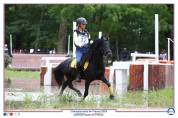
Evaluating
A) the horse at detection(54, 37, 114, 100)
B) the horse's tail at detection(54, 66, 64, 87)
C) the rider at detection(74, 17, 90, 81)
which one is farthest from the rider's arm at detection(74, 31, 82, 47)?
the horse's tail at detection(54, 66, 64, 87)

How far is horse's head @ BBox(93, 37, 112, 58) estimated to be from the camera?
6.38 m

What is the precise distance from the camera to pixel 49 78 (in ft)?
21.2

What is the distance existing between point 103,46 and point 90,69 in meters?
0.28

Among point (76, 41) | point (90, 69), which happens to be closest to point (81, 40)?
point (76, 41)

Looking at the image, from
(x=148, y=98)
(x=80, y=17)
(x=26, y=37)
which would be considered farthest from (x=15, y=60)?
(x=148, y=98)

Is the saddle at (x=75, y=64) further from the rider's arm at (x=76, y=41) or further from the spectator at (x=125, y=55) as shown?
the spectator at (x=125, y=55)

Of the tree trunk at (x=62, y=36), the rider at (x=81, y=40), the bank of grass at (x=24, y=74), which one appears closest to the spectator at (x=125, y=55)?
the rider at (x=81, y=40)

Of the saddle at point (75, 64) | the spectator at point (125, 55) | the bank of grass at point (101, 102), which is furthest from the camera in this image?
the saddle at point (75, 64)

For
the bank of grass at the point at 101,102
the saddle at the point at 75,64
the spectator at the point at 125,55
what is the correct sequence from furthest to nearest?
the saddle at the point at 75,64 < the spectator at the point at 125,55 < the bank of grass at the point at 101,102

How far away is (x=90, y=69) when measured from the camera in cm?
660

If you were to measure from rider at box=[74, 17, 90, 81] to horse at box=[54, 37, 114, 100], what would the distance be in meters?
0.04

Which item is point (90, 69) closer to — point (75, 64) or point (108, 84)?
point (75, 64)

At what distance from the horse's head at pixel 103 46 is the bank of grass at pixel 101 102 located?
1.24ft

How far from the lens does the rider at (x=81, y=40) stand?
6291mm
